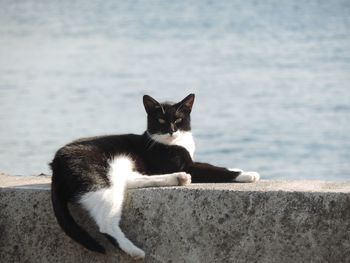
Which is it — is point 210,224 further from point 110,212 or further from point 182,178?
point 110,212

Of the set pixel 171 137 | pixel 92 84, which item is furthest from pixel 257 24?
pixel 171 137

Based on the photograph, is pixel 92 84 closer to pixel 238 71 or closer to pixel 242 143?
pixel 238 71

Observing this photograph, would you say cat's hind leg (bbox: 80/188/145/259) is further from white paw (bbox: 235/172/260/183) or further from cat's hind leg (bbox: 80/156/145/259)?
white paw (bbox: 235/172/260/183)

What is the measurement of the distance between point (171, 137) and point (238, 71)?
40.4ft

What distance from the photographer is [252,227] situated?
3.84 meters

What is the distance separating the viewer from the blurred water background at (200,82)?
36.8ft

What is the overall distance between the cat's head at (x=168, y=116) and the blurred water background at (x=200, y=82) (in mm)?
5121

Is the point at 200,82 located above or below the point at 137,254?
below

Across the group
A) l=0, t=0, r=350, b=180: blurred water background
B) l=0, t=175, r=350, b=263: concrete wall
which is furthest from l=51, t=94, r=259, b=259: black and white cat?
l=0, t=0, r=350, b=180: blurred water background

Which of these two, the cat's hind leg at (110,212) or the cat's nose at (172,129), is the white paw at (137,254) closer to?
the cat's hind leg at (110,212)

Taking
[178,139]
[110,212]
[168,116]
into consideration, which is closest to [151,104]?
[168,116]

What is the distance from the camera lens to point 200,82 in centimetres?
1545

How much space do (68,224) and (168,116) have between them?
90 cm

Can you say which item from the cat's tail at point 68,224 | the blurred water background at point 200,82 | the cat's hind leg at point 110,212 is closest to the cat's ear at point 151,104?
the cat's hind leg at point 110,212
